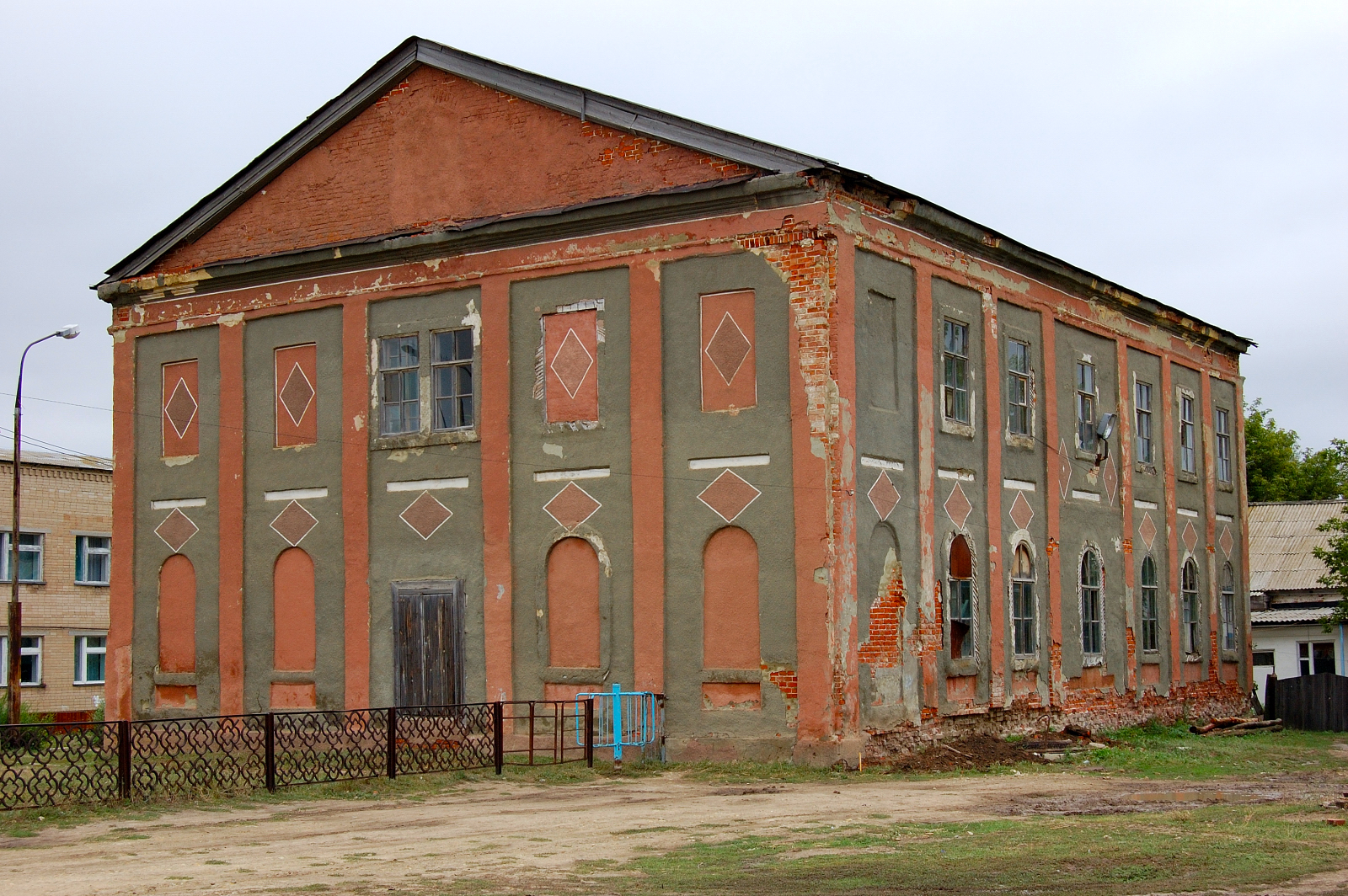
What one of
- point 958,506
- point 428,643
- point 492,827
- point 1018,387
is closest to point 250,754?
point 492,827

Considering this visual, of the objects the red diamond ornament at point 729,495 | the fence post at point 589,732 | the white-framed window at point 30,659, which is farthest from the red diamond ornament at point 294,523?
the white-framed window at point 30,659

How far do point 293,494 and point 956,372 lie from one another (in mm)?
9553

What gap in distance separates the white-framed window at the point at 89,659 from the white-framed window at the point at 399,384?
1992cm

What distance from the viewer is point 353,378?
22.2 m

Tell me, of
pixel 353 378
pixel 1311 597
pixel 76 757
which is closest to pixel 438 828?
pixel 76 757

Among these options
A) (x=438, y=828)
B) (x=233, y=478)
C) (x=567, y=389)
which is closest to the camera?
(x=438, y=828)

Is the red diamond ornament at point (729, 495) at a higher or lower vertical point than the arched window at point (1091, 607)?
higher

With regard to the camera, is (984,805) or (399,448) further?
(399,448)

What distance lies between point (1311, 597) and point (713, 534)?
26688mm

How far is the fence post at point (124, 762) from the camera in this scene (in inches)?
565

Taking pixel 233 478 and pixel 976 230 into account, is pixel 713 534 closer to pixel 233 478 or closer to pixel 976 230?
pixel 976 230

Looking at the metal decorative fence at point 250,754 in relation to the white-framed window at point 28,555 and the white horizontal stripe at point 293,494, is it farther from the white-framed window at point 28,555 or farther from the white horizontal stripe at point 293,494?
the white-framed window at point 28,555

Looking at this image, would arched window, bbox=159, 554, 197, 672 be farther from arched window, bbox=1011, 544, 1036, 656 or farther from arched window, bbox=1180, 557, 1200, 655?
arched window, bbox=1180, 557, 1200, 655

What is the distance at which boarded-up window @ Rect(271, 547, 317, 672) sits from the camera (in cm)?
2228
